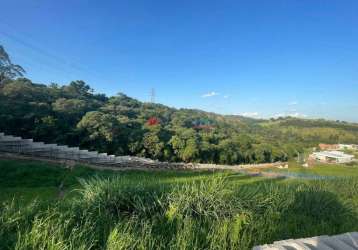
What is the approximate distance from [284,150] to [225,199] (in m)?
49.4

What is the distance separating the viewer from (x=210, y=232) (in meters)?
3.40

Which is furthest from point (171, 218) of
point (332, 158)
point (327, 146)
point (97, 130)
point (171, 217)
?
point (327, 146)

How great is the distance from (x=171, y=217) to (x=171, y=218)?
0.01 metres

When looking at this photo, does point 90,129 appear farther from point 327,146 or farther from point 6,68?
point 327,146

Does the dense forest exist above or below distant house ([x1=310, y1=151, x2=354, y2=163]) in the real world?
above

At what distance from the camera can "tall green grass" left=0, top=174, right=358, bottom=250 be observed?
2.80 metres

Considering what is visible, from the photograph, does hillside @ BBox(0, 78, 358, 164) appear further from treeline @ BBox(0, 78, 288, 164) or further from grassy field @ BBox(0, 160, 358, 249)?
A: grassy field @ BBox(0, 160, 358, 249)

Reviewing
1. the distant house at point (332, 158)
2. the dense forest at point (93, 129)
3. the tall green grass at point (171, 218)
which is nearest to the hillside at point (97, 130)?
the dense forest at point (93, 129)

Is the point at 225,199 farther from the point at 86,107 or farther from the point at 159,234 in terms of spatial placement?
the point at 86,107

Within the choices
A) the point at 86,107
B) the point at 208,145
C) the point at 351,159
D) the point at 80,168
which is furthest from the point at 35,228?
the point at 351,159

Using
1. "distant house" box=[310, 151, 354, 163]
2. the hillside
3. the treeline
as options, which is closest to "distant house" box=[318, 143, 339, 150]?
"distant house" box=[310, 151, 354, 163]

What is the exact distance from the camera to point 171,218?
3.58 meters

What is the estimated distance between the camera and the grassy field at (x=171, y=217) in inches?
110

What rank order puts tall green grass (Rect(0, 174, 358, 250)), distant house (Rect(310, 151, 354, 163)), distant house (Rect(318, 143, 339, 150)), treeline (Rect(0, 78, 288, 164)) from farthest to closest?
distant house (Rect(318, 143, 339, 150)) → distant house (Rect(310, 151, 354, 163)) → treeline (Rect(0, 78, 288, 164)) → tall green grass (Rect(0, 174, 358, 250))
